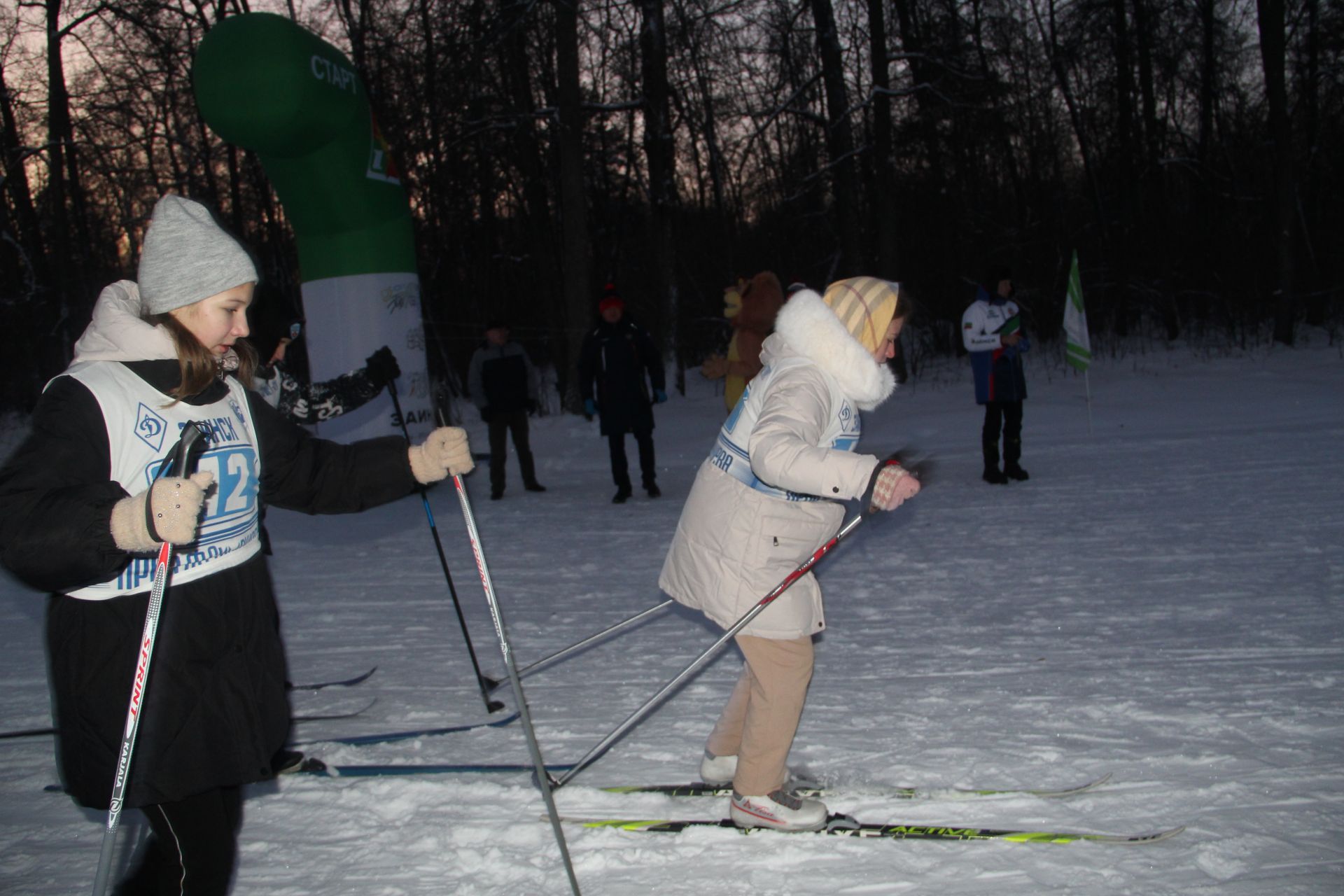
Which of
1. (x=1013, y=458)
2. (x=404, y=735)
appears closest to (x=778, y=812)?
(x=404, y=735)

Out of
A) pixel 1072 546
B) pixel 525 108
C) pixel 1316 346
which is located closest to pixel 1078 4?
pixel 1316 346

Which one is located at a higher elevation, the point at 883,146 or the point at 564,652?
the point at 883,146

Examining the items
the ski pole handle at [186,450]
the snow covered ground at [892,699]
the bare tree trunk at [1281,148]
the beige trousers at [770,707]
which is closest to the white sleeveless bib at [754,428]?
the beige trousers at [770,707]

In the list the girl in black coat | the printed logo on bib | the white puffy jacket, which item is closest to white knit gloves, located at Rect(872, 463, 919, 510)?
the white puffy jacket

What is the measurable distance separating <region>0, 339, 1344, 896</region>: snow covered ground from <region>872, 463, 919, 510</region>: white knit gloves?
100 centimetres

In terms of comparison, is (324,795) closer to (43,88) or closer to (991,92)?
(991,92)

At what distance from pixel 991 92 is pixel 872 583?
13.7 metres

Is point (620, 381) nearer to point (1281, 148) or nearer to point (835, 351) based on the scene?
point (835, 351)

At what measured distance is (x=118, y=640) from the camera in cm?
202

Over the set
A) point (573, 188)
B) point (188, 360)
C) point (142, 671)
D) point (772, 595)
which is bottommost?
point (772, 595)

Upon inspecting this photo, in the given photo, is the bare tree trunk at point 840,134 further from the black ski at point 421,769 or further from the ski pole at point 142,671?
the ski pole at point 142,671

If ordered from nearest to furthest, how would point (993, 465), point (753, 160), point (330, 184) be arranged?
point (993, 465), point (330, 184), point (753, 160)

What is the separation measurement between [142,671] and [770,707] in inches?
63.1

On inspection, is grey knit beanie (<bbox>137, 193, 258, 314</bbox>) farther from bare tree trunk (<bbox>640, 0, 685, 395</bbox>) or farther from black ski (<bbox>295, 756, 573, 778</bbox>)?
bare tree trunk (<bbox>640, 0, 685, 395</bbox>)
